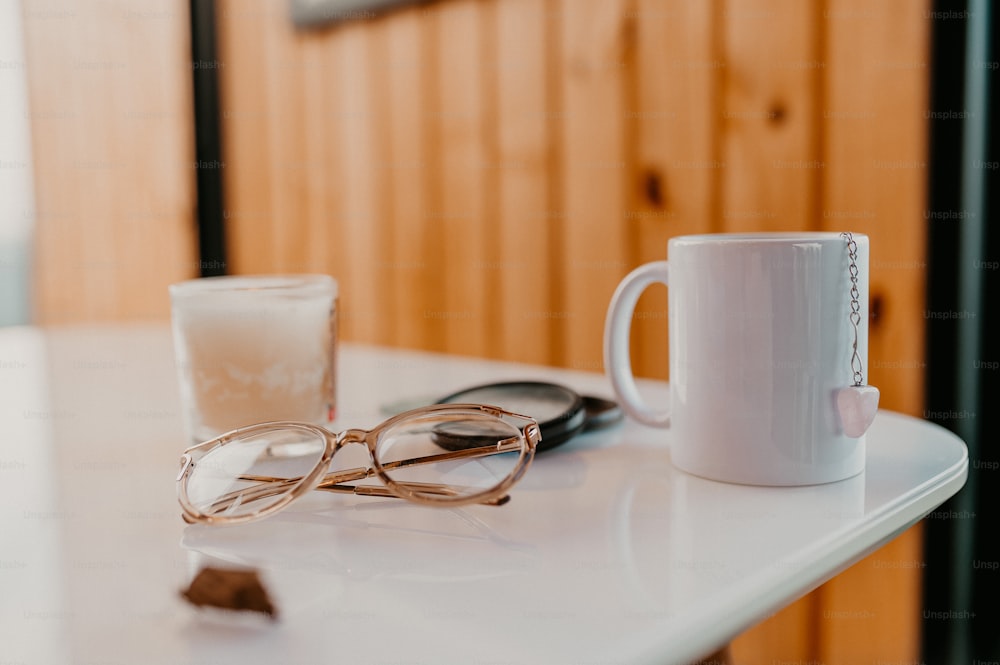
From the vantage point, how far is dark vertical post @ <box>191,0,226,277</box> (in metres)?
2.32

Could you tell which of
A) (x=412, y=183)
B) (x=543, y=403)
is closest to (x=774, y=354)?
(x=543, y=403)

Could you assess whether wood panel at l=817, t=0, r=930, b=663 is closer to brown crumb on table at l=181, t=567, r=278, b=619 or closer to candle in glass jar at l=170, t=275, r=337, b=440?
candle in glass jar at l=170, t=275, r=337, b=440

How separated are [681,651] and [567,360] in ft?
3.75

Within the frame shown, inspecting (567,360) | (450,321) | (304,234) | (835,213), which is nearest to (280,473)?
(835,213)

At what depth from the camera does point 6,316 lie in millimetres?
2697

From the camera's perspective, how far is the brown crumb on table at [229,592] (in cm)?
37

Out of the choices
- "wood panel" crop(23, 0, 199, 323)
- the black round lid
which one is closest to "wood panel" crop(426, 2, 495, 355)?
the black round lid

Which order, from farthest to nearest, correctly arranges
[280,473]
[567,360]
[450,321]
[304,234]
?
1. [304,234]
2. [450,321]
3. [567,360]
4. [280,473]

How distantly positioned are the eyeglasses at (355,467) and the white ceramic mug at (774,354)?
126mm

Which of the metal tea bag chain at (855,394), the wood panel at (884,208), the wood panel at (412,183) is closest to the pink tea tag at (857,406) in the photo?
the metal tea bag chain at (855,394)

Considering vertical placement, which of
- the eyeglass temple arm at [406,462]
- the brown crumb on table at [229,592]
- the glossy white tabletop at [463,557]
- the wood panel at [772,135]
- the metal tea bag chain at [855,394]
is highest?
the wood panel at [772,135]

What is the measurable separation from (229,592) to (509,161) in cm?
126

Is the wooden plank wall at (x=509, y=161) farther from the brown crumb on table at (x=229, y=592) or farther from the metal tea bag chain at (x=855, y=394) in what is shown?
the brown crumb on table at (x=229, y=592)

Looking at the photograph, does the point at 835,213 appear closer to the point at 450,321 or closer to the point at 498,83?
the point at 498,83
